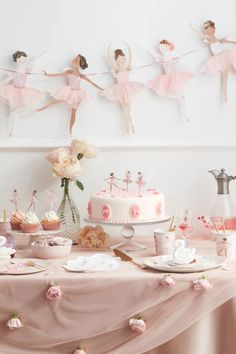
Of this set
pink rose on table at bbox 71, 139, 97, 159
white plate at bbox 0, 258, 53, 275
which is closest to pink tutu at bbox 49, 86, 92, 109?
pink rose on table at bbox 71, 139, 97, 159

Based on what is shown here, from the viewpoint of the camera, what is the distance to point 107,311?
187 cm

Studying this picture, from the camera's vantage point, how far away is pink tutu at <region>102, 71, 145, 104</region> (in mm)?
2566

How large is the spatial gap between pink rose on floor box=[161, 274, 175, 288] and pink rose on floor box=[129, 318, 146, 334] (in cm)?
13

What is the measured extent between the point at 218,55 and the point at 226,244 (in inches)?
33.8

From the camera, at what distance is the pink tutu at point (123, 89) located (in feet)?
8.42

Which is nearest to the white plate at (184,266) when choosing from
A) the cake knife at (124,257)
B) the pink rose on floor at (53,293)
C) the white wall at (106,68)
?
the cake knife at (124,257)

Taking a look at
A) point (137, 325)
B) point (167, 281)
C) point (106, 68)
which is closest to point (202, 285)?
point (167, 281)

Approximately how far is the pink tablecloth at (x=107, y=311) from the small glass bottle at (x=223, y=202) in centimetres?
59

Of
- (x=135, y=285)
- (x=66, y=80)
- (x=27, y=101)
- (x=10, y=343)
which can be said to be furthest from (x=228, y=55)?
(x=10, y=343)

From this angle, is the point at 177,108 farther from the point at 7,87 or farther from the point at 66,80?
the point at 7,87

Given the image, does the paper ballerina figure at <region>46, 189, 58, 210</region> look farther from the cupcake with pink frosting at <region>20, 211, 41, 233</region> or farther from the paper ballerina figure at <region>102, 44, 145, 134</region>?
the paper ballerina figure at <region>102, 44, 145, 134</region>

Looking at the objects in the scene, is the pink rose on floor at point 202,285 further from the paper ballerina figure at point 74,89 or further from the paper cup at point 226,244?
the paper ballerina figure at point 74,89

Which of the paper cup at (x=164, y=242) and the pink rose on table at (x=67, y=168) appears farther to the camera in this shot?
the pink rose on table at (x=67, y=168)

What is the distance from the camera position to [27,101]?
2568mm
